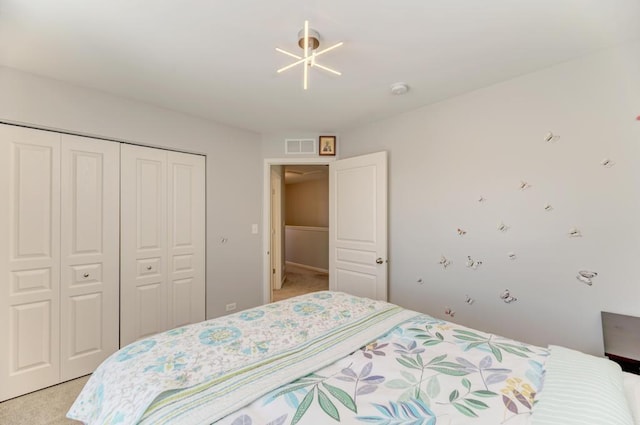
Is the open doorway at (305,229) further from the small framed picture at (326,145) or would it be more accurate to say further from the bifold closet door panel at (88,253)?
the bifold closet door panel at (88,253)

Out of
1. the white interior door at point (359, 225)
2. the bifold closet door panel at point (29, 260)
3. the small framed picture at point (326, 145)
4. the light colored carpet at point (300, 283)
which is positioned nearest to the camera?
the bifold closet door panel at point (29, 260)

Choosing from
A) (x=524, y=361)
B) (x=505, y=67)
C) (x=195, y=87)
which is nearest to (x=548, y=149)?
(x=505, y=67)

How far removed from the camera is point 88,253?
2361 millimetres

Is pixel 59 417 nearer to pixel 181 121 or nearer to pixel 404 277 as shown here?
pixel 181 121

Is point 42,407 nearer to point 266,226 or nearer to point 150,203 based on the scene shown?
point 150,203

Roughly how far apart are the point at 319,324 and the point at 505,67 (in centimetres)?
218

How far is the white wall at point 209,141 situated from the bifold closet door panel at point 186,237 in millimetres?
88

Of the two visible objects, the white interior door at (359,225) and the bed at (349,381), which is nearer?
the bed at (349,381)

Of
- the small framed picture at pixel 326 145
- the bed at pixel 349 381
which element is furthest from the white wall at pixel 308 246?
the bed at pixel 349 381

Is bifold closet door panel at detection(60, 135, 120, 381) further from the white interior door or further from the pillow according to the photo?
the pillow

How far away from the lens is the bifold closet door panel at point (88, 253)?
2.26 m

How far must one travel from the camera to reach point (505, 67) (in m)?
2.04

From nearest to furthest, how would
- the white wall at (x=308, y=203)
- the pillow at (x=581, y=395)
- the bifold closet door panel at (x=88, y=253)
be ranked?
the pillow at (x=581, y=395), the bifold closet door panel at (x=88, y=253), the white wall at (x=308, y=203)

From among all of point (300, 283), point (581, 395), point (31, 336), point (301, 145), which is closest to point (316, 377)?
point (581, 395)
